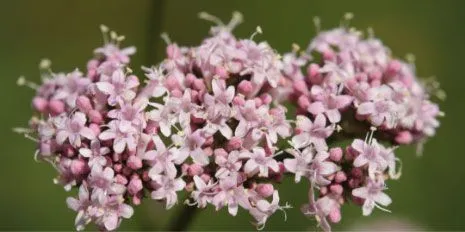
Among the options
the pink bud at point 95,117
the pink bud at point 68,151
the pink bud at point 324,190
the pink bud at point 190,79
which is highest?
the pink bud at point 190,79

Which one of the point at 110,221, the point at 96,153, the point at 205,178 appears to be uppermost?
the point at 96,153

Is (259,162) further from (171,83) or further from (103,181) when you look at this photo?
(103,181)

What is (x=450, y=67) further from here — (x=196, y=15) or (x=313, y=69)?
(x=313, y=69)

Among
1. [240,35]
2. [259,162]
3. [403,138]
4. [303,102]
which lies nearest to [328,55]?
[303,102]

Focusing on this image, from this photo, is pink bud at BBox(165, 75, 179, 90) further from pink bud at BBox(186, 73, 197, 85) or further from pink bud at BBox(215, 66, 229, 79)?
pink bud at BBox(215, 66, 229, 79)

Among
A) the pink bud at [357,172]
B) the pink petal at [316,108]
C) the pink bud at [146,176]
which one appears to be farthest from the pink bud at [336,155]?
the pink bud at [146,176]

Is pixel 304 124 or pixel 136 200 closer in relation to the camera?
pixel 136 200

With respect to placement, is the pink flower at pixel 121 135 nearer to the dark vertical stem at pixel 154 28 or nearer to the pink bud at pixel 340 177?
the pink bud at pixel 340 177

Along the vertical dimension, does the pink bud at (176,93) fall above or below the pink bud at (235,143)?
above
